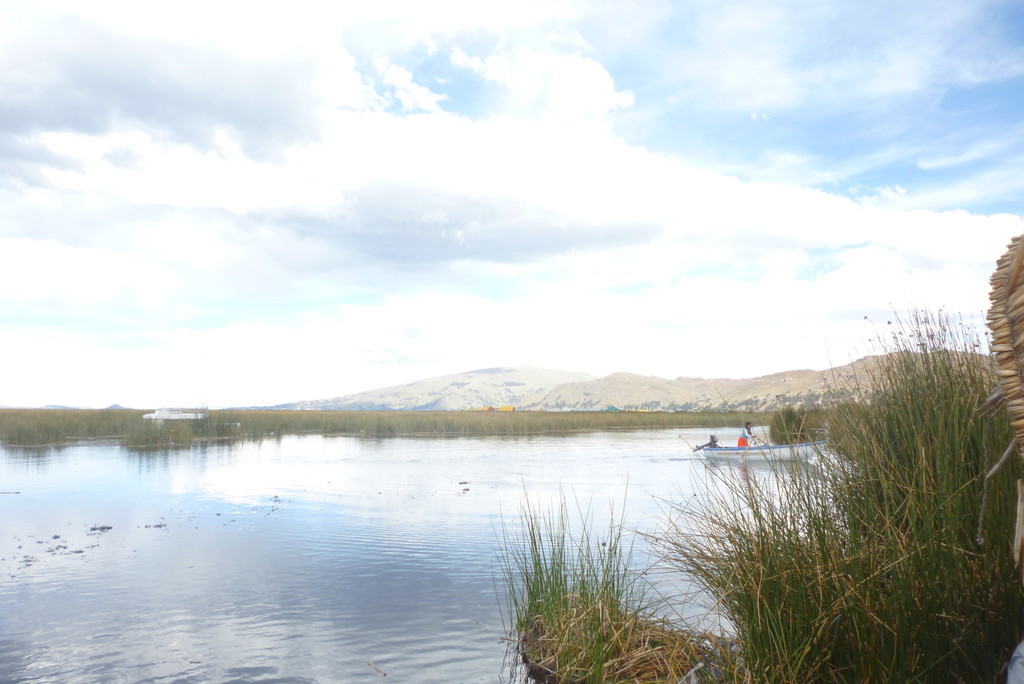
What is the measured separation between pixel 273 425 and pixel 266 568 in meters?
30.9

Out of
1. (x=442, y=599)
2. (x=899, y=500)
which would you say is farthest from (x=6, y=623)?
(x=899, y=500)

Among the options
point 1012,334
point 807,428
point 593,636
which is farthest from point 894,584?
point 593,636

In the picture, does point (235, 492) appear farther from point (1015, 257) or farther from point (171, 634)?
point (1015, 257)

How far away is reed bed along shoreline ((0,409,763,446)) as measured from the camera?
1148 inches

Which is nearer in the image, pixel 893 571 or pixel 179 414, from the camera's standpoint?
pixel 893 571

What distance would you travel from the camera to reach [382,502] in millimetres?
14344

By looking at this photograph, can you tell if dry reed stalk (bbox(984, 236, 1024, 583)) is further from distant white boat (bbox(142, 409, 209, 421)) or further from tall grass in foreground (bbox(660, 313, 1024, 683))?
distant white boat (bbox(142, 409, 209, 421))

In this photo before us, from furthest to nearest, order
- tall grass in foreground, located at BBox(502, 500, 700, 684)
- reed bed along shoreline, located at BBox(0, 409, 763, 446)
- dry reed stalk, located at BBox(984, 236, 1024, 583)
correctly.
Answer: reed bed along shoreline, located at BBox(0, 409, 763, 446) → tall grass in foreground, located at BBox(502, 500, 700, 684) → dry reed stalk, located at BBox(984, 236, 1024, 583)

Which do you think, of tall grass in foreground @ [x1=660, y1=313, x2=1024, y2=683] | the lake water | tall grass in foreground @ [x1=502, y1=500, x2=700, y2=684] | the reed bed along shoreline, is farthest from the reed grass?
the reed bed along shoreline

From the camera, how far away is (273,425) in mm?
38281

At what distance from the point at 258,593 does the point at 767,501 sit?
6.26 metres

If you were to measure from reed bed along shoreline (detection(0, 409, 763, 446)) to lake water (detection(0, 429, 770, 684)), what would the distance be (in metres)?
10.4

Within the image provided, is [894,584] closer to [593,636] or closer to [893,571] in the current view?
[893,571]

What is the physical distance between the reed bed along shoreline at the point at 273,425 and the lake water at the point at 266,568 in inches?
410
